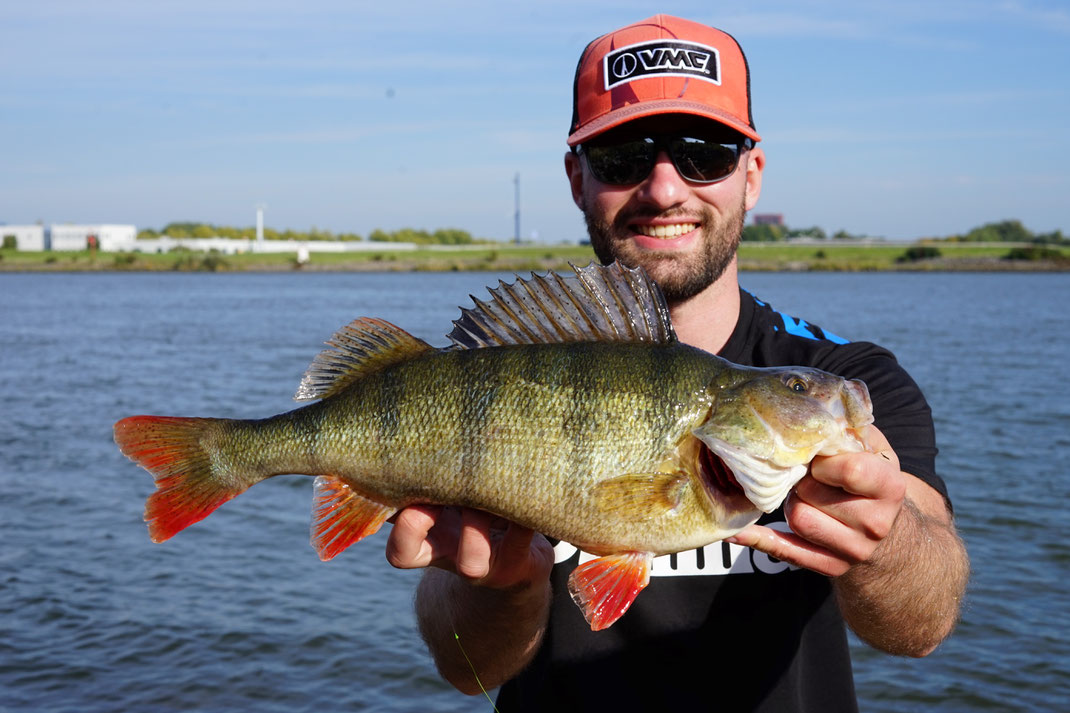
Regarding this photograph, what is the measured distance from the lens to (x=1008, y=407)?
749 inches

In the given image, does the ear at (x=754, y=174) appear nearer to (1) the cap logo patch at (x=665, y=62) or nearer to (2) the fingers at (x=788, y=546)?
(1) the cap logo patch at (x=665, y=62)

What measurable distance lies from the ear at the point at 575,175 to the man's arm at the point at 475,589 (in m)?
1.65

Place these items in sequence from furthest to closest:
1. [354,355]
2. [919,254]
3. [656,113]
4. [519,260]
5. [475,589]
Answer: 1. [519,260]
2. [919,254]
3. [656,113]
4. [475,589]
5. [354,355]

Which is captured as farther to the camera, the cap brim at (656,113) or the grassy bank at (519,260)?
the grassy bank at (519,260)

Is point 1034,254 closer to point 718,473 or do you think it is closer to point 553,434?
point 718,473

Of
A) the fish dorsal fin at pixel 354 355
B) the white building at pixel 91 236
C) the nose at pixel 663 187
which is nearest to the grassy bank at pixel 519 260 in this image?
the white building at pixel 91 236

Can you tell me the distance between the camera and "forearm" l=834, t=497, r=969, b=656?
2744mm

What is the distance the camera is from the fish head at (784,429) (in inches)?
92.7

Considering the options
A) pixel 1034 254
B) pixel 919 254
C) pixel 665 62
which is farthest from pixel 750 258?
pixel 665 62

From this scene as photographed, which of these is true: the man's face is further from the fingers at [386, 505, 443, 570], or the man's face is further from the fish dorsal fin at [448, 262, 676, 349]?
the fingers at [386, 505, 443, 570]

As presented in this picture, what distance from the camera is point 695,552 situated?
3523 millimetres

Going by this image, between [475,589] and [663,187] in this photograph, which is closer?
[475,589]

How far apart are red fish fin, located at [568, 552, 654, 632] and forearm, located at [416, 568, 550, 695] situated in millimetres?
501

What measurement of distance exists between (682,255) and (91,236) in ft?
404
